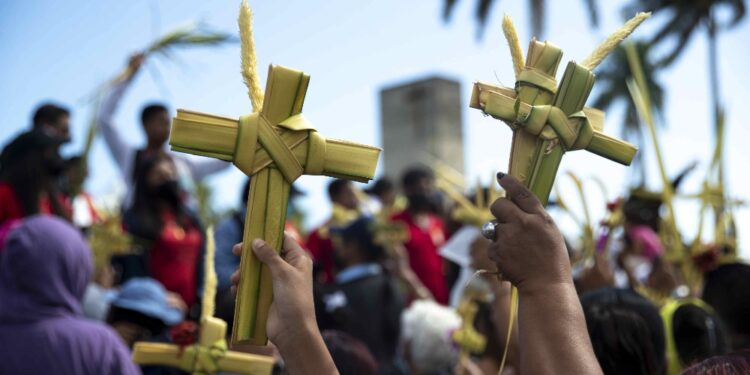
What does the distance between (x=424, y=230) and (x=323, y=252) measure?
107cm

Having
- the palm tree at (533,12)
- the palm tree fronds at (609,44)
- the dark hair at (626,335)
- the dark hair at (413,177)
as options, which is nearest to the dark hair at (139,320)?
the dark hair at (626,335)

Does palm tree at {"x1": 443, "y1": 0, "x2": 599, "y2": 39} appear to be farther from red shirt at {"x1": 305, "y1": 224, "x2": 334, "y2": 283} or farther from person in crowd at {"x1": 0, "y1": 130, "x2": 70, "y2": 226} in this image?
person in crowd at {"x1": 0, "y1": 130, "x2": 70, "y2": 226}

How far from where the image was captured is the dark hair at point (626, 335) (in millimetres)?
2693

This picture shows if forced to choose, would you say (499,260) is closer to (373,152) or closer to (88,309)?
(373,152)

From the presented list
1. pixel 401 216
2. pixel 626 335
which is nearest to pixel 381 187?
pixel 401 216

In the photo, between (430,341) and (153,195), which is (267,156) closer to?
(430,341)

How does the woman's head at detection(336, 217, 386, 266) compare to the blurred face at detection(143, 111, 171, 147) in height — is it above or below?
below

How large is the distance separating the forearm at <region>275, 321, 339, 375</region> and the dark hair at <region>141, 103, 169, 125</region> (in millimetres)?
4639

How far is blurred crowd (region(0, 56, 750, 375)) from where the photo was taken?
111 inches

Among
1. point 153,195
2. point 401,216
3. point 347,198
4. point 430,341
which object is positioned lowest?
point 430,341

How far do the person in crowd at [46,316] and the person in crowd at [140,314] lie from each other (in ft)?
3.76

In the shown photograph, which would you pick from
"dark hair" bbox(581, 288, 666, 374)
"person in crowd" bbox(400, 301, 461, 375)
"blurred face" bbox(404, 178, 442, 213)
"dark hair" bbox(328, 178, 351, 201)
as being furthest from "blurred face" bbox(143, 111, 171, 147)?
"dark hair" bbox(581, 288, 666, 374)

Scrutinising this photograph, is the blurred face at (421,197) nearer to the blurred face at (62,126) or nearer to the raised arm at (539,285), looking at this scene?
the blurred face at (62,126)

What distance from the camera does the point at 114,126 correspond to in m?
5.89
